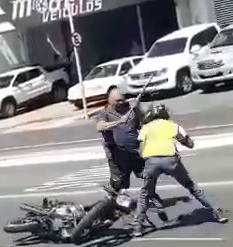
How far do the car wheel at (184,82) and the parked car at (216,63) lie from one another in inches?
6.5

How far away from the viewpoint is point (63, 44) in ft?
65.9

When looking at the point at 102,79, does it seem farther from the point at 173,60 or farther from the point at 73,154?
the point at 73,154

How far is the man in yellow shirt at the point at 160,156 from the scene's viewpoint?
9570 millimetres

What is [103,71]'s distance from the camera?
19766 mm

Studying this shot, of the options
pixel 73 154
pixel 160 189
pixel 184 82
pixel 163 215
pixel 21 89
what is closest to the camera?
pixel 163 215

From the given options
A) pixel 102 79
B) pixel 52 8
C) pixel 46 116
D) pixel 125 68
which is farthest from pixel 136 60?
pixel 46 116

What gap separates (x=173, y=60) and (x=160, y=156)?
9890 mm

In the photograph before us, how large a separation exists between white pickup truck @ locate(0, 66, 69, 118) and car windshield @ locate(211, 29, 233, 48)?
4258mm

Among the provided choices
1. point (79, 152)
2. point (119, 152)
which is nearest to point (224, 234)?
point (119, 152)

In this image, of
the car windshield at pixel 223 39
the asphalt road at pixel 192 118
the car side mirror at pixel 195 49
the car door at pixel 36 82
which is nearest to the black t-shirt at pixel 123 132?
the asphalt road at pixel 192 118

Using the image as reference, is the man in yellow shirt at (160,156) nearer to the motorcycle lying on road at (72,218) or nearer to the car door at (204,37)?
the motorcycle lying on road at (72,218)

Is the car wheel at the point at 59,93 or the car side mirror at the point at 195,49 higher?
the car side mirror at the point at 195,49

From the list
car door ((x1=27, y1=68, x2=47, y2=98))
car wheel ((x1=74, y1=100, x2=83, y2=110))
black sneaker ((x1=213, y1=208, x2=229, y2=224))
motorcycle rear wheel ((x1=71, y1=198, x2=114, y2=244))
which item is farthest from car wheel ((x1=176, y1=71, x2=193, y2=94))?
motorcycle rear wheel ((x1=71, y1=198, x2=114, y2=244))

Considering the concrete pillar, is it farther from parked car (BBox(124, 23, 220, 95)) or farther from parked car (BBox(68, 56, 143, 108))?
parked car (BBox(68, 56, 143, 108))
